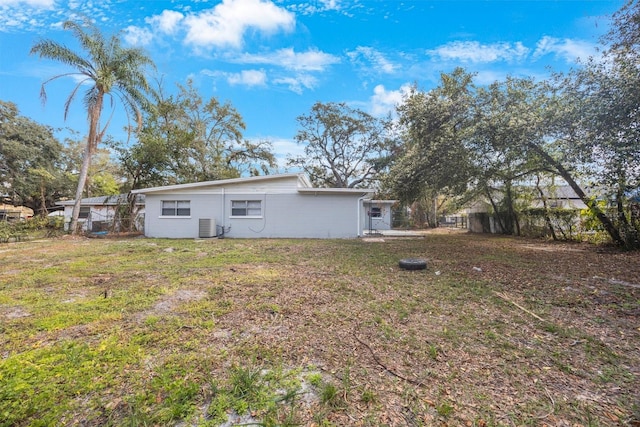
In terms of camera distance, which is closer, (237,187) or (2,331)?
(2,331)

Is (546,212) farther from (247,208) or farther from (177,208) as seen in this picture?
(177,208)

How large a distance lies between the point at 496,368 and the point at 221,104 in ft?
78.0

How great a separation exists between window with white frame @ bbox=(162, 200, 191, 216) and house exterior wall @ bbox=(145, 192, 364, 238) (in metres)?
0.17

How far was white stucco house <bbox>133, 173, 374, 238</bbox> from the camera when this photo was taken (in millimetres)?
12930

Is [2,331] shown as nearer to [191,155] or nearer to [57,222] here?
[57,222]

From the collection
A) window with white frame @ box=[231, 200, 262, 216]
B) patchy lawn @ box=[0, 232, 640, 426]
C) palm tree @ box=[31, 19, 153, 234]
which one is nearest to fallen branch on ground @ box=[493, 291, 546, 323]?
patchy lawn @ box=[0, 232, 640, 426]

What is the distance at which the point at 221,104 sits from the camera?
22094 mm

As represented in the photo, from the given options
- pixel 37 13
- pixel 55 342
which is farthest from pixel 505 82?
pixel 37 13

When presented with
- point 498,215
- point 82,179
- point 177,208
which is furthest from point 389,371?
point 498,215

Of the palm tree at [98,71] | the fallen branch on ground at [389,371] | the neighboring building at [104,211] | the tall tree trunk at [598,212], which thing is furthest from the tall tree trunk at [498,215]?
the neighboring building at [104,211]

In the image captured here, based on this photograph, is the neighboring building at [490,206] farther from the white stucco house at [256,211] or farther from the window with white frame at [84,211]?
the window with white frame at [84,211]

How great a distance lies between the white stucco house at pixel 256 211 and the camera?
42.4ft

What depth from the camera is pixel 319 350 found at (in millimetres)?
2633

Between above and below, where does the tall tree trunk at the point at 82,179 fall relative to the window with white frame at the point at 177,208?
Answer: above
